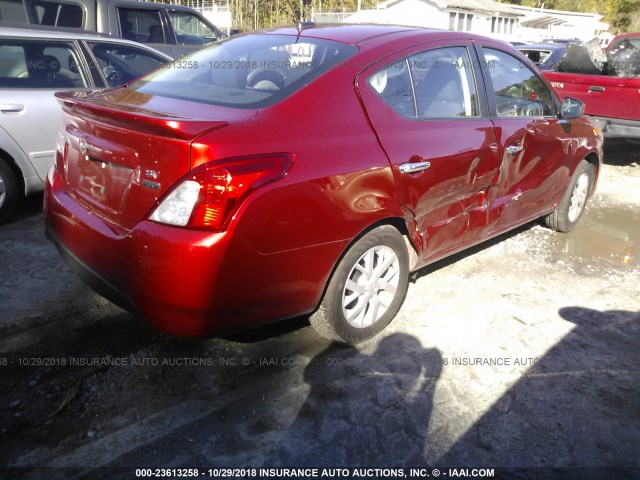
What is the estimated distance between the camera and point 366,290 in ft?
10.0

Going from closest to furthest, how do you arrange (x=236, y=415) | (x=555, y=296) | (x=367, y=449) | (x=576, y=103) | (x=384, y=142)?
(x=367, y=449)
(x=236, y=415)
(x=384, y=142)
(x=555, y=296)
(x=576, y=103)

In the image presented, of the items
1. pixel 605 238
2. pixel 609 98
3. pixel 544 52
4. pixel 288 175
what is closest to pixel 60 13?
pixel 288 175

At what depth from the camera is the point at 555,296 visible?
3885 mm

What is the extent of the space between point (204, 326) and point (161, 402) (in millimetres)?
495

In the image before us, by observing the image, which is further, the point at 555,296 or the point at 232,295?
the point at 555,296

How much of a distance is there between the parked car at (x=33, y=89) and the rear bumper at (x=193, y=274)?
7.31 ft

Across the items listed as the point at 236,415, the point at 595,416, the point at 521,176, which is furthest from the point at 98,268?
the point at 521,176

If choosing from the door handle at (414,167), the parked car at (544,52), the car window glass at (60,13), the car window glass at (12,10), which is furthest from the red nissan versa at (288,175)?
the parked car at (544,52)

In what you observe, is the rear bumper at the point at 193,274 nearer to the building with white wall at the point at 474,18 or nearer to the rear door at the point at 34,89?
the rear door at the point at 34,89

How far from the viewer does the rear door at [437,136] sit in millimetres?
2975

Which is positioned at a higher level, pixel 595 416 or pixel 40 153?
pixel 40 153

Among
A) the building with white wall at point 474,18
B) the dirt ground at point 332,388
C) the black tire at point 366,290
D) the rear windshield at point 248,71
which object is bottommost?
the dirt ground at point 332,388

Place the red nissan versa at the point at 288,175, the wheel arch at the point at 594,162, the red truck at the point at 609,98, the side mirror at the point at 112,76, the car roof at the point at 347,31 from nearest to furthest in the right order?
the red nissan versa at the point at 288,175 < the car roof at the point at 347,31 < the wheel arch at the point at 594,162 < the side mirror at the point at 112,76 < the red truck at the point at 609,98

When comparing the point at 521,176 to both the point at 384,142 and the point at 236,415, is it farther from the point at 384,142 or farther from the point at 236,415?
the point at 236,415
